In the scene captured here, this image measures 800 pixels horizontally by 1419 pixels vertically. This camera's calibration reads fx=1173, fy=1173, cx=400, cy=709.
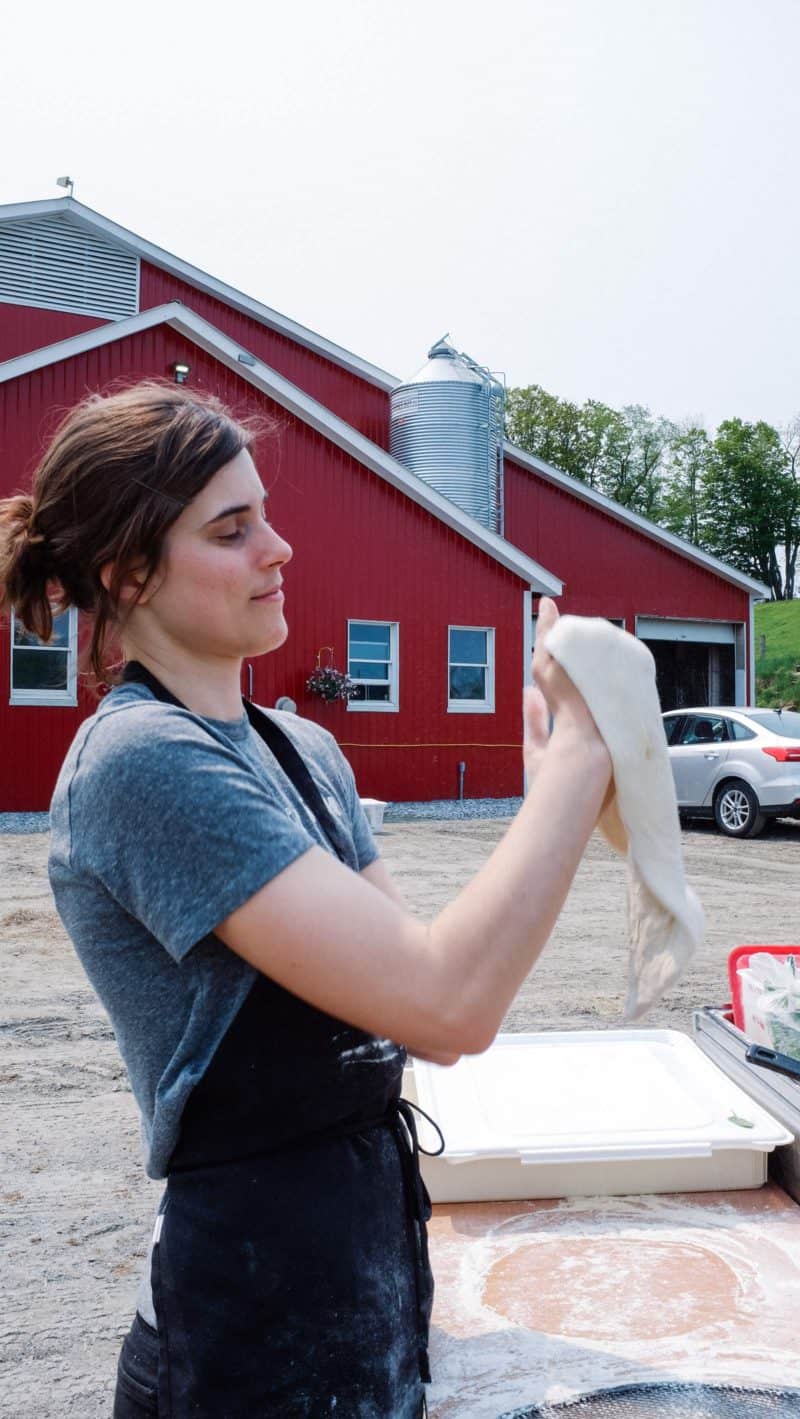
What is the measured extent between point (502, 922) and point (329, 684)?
1596cm

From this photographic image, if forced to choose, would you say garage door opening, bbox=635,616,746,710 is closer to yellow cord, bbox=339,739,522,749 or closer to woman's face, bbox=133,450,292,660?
yellow cord, bbox=339,739,522,749

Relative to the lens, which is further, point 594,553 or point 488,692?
point 594,553

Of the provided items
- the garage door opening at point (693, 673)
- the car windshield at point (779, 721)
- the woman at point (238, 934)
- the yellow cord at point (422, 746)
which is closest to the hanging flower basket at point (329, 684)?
the yellow cord at point (422, 746)

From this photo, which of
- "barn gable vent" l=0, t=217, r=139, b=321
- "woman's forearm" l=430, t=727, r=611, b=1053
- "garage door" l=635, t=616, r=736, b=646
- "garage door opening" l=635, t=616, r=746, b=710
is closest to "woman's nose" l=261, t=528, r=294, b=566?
"woman's forearm" l=430, t=727, r=611, b=1053

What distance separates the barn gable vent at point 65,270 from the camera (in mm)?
18938

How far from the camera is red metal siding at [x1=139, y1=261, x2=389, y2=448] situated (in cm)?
2223

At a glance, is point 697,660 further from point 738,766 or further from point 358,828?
point 358,828

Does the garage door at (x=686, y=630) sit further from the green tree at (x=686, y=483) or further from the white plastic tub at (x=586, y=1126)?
the green tree at (x=686, y=483)

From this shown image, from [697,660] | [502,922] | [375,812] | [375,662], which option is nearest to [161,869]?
[502,922]

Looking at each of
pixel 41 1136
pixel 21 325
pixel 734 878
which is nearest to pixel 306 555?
pixel 21 325

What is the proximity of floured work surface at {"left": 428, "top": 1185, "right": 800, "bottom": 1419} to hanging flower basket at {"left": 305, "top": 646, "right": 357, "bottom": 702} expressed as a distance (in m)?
14.5

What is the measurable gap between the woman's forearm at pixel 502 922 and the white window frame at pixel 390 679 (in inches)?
648

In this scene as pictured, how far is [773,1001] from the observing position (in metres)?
2.98

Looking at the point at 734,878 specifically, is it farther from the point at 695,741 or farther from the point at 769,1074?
the point at 769,1074
